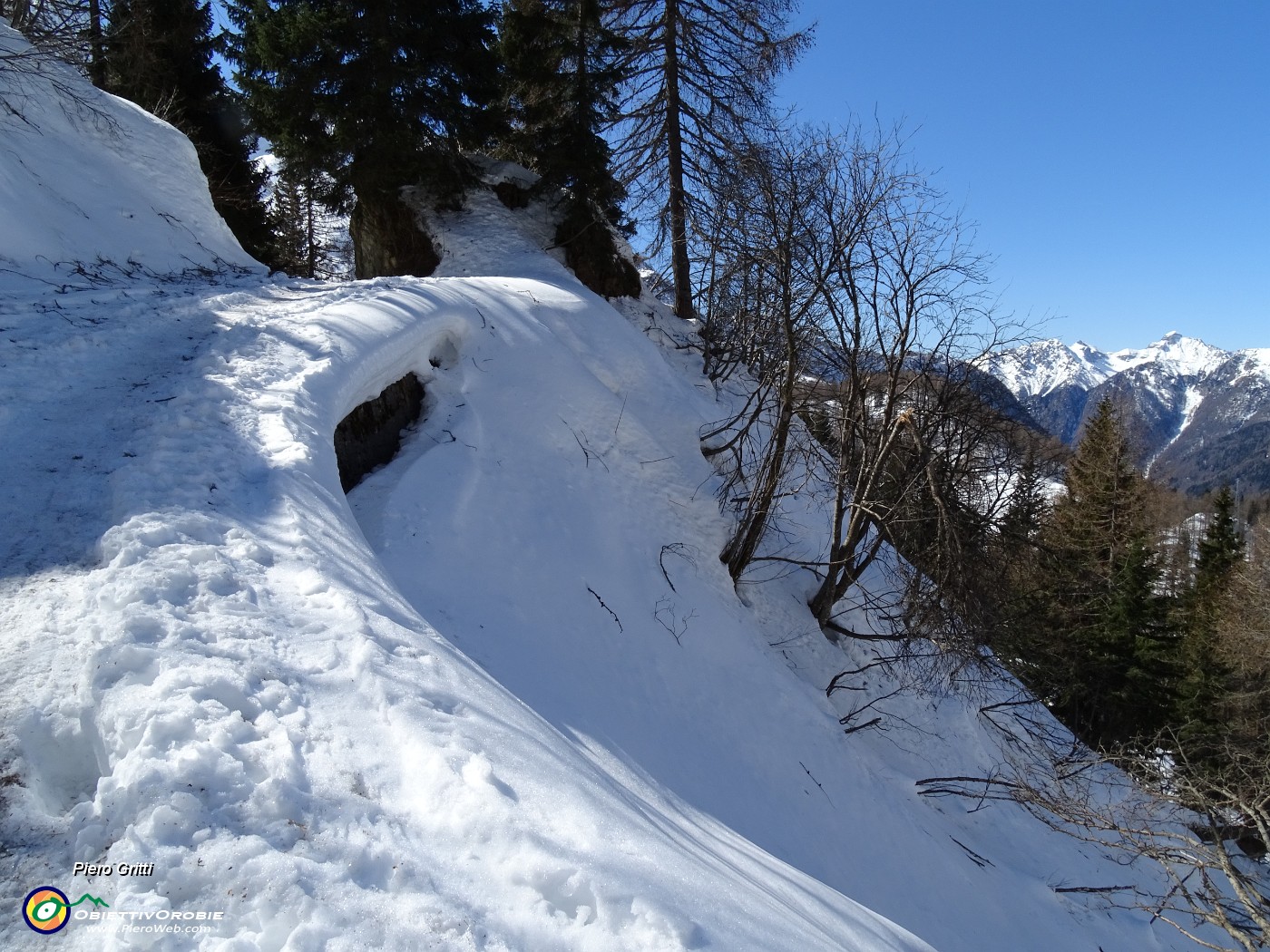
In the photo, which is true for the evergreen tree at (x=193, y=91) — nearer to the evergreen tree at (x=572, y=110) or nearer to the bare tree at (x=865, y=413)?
the evergreen tree at (x=572, y=110)

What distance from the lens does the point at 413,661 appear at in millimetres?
2977

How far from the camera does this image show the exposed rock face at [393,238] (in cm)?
1366

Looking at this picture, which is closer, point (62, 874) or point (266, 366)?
point (62, 874)

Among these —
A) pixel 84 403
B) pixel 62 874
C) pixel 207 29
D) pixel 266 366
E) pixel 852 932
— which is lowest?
pixel 852 932

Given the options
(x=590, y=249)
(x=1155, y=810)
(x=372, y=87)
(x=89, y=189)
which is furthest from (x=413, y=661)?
(x=372, y=87)

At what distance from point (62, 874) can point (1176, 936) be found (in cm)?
1053

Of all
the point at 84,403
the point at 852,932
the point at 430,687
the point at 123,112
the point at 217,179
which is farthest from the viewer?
the point at 217,179

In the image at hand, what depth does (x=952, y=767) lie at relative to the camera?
27.3 ft

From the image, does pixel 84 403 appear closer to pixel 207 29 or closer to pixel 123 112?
pixel 123 112

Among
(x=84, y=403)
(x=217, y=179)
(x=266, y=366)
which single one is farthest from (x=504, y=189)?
(x=84, y=403)

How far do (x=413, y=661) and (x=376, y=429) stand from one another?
374cm

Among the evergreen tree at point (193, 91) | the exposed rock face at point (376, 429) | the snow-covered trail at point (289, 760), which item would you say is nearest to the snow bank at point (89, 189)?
the exposed rock face at point (376, 429)

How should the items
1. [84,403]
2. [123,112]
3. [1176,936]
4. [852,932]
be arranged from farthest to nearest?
[123,112]
[1176,936]
[84,403]
[852,932]

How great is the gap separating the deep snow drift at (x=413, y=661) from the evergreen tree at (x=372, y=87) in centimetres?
337
